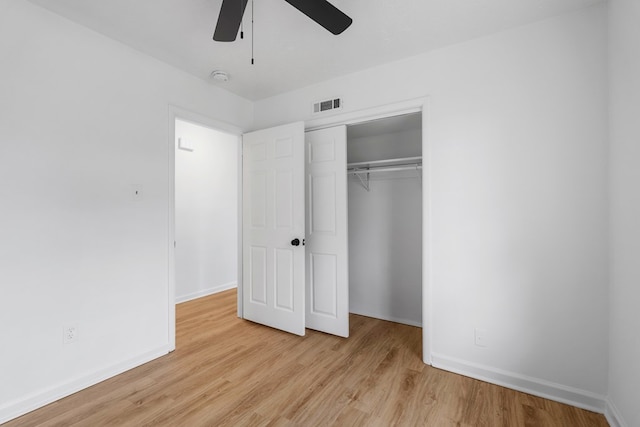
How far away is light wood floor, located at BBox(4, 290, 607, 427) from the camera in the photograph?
5.76 feet

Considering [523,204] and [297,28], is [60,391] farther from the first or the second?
[523,204]

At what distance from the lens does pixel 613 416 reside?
1701 mm

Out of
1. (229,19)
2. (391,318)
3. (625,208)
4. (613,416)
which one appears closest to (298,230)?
(391,318)

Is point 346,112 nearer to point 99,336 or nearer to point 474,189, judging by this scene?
point 474,189

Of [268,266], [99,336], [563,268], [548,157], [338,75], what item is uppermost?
[338,75]

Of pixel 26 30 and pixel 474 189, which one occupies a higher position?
pixel 26 30

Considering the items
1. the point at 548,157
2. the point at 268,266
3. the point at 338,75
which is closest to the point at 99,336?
the point at 268,266

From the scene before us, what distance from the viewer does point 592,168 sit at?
187 cm

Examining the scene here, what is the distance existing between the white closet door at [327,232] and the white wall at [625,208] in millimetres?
1904

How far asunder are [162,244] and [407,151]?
2841 millimetres

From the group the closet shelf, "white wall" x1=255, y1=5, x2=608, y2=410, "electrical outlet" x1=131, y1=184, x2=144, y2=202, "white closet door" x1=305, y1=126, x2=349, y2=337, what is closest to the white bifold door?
"white closet door" x1=305, y1=126, x2=349, y2=337

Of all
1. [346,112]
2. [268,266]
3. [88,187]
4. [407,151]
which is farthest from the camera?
[407,151]

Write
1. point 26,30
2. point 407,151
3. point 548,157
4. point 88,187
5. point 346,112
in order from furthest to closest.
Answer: point 407,151 → point 346,112 → point 88,187 → point 548,157 → point 26,30

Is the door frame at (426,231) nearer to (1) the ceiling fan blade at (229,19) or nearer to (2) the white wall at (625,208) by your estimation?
(2) the white wall at (625,208)
